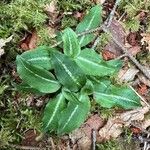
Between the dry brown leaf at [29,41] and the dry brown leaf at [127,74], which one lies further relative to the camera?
the dry brown leaf at [127,74]

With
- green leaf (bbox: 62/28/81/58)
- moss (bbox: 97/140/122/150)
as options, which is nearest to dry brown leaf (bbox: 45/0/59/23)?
green leaf (bbox: 62/28/81/58)

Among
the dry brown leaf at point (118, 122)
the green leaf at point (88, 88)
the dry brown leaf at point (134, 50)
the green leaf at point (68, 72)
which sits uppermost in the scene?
the dry brown leaf at point (134, 50)

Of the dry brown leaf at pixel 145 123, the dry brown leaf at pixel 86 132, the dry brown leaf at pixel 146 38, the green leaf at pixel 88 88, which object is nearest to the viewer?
the green leaf at pixel 88 88

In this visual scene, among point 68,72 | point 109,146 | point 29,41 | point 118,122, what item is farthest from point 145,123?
point 29,41

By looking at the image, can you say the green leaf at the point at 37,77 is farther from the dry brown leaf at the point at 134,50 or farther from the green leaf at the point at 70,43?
the dry brown leaf at the point at 134,50

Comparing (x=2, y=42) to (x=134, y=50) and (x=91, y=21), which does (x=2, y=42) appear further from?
(x=134, y=50)

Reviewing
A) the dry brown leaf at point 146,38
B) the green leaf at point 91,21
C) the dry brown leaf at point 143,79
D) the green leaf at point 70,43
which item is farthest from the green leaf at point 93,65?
the dry brown leaf at point 146,38

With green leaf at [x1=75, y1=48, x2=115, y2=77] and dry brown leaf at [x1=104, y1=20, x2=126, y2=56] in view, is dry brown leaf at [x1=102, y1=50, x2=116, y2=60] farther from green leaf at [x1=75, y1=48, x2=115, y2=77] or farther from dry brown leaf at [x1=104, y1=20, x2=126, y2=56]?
green leaf at [x1=75, y1=48, x2=115, y2=77]

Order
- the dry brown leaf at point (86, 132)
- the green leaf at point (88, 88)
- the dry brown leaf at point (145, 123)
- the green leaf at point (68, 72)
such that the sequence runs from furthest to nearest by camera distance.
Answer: the dry brown leaf at point (145, 123) < the dry brown leaf at point (86, 132) < the green leaf at point (88, 88) < the green leaf at point (68, 72)
